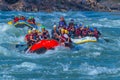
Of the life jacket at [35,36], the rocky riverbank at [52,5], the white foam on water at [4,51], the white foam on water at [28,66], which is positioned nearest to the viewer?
the white foam on water at [28,66]

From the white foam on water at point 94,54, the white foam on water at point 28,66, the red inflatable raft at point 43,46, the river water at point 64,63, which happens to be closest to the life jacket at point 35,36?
the red inflatable raft at point 43,46

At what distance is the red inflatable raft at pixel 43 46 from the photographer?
22.1m

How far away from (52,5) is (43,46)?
34407mm

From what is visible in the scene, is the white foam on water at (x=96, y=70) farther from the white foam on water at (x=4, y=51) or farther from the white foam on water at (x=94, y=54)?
the white foam on water at (x=4, y=51)

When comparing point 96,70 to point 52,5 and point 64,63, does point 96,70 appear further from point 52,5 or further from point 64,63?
point 52,5

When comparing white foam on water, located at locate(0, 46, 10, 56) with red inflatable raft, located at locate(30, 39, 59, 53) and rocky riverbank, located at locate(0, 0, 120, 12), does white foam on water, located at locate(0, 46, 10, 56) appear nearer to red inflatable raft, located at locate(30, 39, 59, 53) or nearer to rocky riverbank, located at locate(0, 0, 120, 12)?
red inflatable raft, located at locate(30, 39, 59, 53)

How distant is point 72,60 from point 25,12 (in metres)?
32.2

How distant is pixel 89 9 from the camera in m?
58.0

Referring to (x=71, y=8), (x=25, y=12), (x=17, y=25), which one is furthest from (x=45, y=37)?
(x=71, y=8)

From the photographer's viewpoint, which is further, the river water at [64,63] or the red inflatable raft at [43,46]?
the red inflatable raft at [43,46]

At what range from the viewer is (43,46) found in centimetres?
2222

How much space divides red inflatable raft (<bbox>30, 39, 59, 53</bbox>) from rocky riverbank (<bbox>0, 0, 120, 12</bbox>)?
3122cm

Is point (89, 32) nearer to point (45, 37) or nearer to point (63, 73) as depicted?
point (45, 37)

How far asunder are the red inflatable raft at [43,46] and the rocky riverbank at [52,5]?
1229 inches
